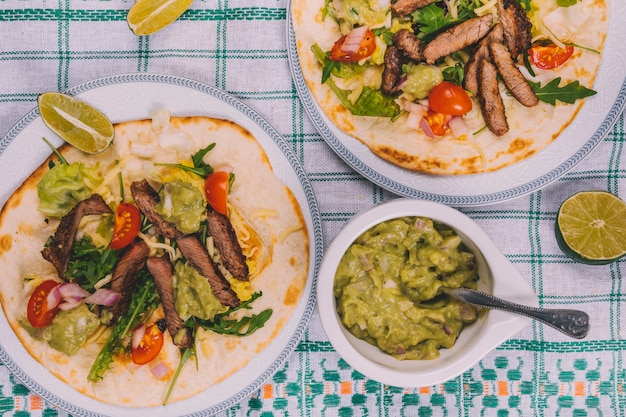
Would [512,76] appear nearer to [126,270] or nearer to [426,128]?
[426,128]

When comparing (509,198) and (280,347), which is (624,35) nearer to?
(509,198)

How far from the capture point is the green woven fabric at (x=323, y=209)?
3.43 metres

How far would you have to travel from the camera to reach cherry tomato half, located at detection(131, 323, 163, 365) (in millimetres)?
3164

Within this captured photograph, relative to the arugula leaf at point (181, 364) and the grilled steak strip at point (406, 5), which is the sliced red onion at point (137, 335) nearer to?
the arugula leaf at point (181, 364)

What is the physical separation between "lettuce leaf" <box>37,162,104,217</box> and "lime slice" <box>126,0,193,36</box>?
2.71 feet

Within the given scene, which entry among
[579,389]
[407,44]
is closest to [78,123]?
[407,44]

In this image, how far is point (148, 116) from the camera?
3160mm

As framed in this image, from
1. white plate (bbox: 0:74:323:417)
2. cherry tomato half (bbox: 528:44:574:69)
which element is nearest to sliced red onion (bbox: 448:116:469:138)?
cherry tomato half (bbox: 528:44:574:69)

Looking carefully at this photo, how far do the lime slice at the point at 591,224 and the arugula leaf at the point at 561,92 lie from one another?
1.89ft

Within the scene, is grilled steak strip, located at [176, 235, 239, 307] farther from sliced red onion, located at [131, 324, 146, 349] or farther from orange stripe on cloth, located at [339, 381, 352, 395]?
orange stripe on cloth, located at [339, 381, 352, 395]

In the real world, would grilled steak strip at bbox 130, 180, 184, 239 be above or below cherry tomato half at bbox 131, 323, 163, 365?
above

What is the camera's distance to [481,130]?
324 cm

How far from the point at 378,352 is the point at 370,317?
198 millimetres

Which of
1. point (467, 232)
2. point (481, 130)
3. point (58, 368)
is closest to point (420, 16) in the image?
point (481, 130)
